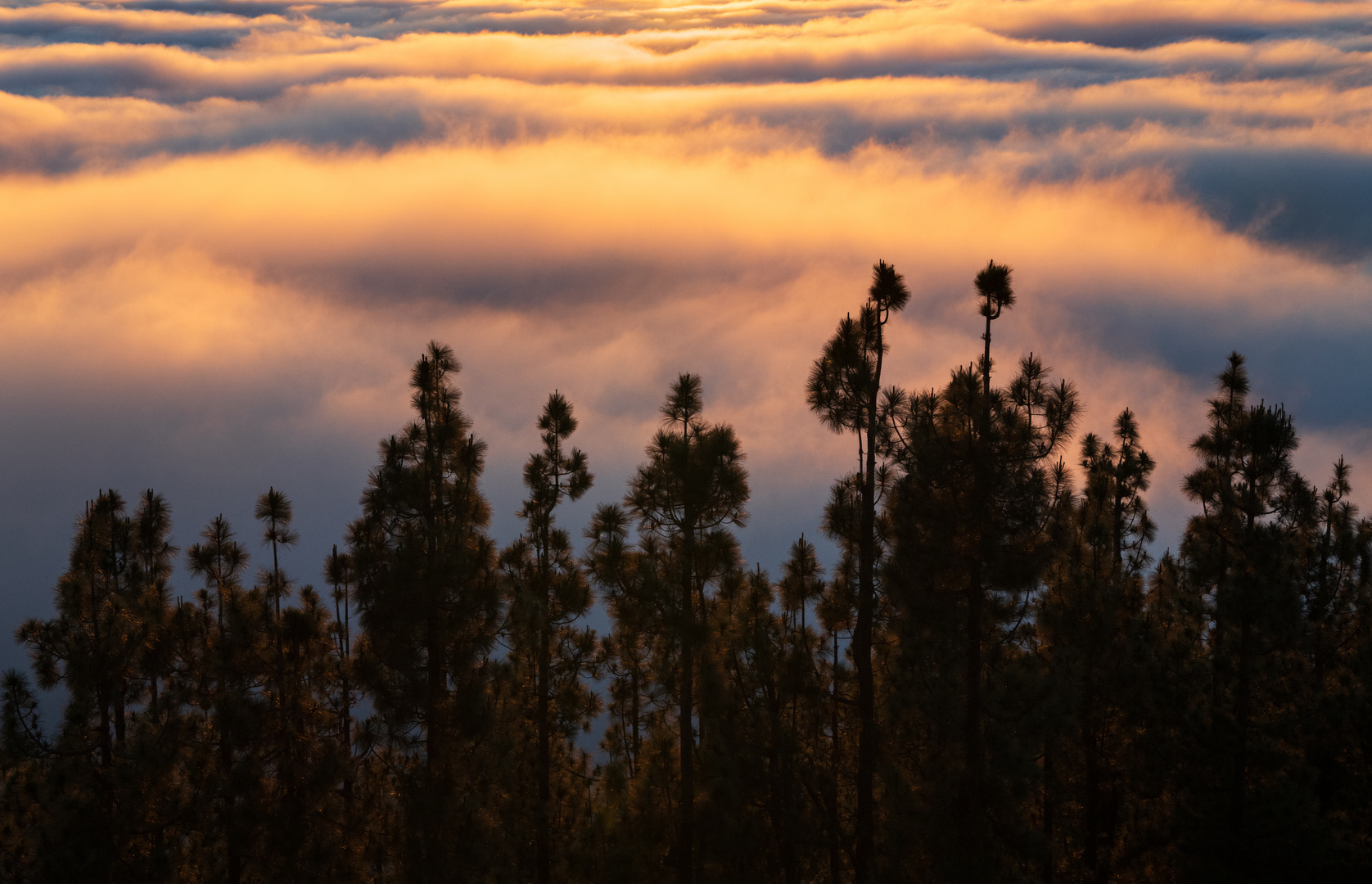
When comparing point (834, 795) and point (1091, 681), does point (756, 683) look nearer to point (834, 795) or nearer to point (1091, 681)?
point (834, 795)

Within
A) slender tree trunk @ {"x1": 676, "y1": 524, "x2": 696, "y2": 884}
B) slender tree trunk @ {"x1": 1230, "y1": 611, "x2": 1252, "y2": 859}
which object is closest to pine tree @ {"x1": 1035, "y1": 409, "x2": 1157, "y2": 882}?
slender tree trunk @ {"x1": 1230, "y1": 611, "x2": 1252, "y2": 859}

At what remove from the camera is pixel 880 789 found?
83.6 feet

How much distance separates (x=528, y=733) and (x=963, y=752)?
18.1 meters

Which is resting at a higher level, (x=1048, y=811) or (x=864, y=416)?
(x=864, y=416)

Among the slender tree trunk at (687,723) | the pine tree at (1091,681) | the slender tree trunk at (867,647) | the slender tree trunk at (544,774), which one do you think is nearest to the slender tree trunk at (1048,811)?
the pine tree at (1091,681)

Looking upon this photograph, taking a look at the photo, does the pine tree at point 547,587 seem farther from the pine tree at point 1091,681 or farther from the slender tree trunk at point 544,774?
the pine tree at point 1091,681

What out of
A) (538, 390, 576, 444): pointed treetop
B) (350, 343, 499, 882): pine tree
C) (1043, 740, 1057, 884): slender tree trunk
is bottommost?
(1043, 740, 1057, 884): slender tree trunk

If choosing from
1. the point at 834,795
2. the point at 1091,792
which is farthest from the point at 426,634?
the point at 1091,792

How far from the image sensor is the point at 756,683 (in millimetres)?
26781

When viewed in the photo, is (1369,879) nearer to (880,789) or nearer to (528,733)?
(880,789)

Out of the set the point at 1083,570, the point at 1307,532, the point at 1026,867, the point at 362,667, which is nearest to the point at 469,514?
the point at 362,667

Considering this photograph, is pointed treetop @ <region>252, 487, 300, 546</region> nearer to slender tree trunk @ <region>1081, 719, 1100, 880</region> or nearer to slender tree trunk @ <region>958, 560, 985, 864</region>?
slender tree trunk @ <region>958, 560, 985, 864</region>

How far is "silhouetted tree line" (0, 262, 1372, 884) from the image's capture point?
23.0 m

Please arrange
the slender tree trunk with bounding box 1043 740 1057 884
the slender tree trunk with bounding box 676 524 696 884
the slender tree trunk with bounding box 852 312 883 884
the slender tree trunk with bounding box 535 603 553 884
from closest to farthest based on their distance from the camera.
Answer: the slender tree trunk with bounding box 1043 740 1057 884 < the slender tree trunk with bounding box 852 312 883 884 < the slender tree trunk with bounding box 676 524 696 884 < the slender tree trunk with bounding box 535 603 553 884
